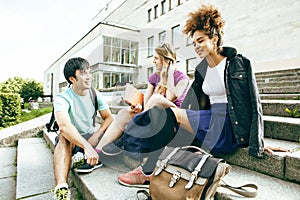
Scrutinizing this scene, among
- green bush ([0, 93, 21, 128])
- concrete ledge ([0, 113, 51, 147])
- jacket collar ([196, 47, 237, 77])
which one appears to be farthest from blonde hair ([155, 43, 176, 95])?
green bush ([0, 93, 21, 128])

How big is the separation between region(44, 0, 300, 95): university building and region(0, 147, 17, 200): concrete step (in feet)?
12.1

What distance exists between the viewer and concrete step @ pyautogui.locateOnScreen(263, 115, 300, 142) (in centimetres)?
171

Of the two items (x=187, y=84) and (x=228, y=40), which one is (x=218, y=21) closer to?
(x=187, y=84)

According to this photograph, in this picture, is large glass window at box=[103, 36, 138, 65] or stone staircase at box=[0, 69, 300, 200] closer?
stone staircase at box=[0, 69, 300, 200]

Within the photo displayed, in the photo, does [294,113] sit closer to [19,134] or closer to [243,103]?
[243,103]

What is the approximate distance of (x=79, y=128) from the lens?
2.09 metres

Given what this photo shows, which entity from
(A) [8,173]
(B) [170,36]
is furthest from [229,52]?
(B) [170,36]

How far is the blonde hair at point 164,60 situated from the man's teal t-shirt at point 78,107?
68 centimetres

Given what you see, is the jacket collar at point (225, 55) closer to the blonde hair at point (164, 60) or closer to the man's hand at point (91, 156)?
the blonde hair at point (164, 60)

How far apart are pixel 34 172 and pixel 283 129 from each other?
2.69 metres

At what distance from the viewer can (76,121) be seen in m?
2.07

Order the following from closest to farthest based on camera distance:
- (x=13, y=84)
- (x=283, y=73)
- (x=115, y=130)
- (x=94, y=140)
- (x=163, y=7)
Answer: (x=115, y=130) → (x=94, y=140) → (x=283, y=73) → (x=163, y=7) → (x=13, y=84)

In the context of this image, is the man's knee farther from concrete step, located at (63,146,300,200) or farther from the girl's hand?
the girl's hand

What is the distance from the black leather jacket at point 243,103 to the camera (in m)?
1.44
